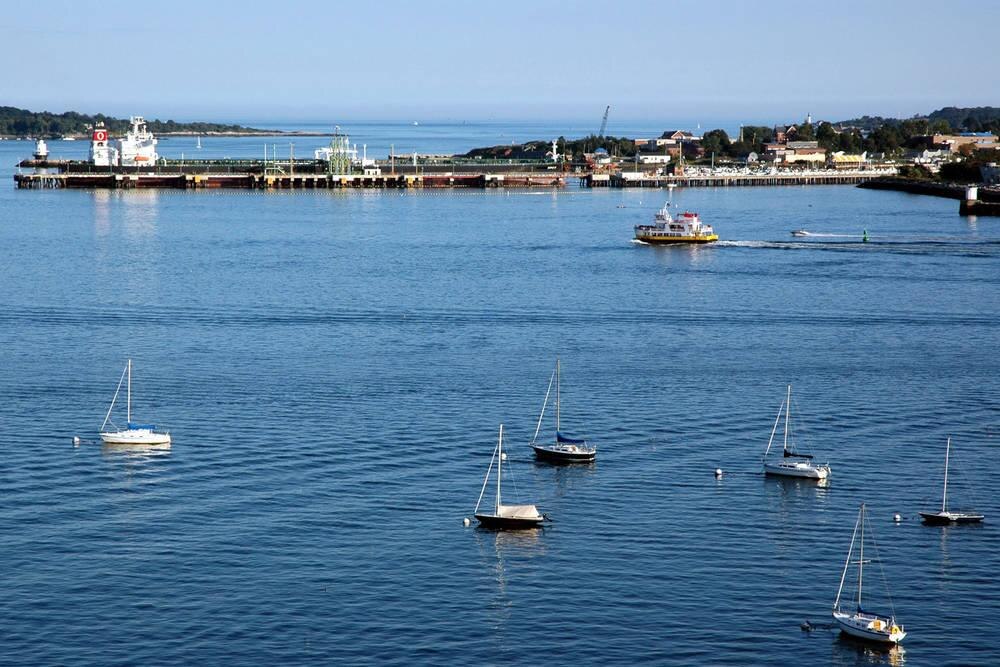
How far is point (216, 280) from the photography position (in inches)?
2058

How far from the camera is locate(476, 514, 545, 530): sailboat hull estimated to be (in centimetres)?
2366

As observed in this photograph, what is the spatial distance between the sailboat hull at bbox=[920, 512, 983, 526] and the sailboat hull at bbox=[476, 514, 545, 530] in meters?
6.56

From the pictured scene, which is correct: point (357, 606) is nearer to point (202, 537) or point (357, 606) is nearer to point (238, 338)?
point (202, 537)

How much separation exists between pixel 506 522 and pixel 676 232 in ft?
153

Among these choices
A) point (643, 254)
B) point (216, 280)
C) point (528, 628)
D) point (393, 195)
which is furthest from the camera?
point (393, 195)

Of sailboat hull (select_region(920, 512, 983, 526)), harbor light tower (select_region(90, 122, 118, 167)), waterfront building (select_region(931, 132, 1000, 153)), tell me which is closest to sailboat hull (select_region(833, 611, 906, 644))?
sailboat hull (select_region(920, 512, 983, 526))

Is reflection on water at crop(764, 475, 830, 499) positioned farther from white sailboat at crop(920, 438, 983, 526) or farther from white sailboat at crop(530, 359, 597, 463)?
white sailboat at crop(530, 359, 597, 463)

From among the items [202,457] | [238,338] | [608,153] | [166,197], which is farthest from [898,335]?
[608,153]

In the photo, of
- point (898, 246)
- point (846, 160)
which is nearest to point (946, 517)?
point (898, 246)

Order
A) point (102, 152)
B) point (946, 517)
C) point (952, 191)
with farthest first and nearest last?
1. point (102, 152)
2. point (952, 191)
3. point (946, 517)

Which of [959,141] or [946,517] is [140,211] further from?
[959,141]

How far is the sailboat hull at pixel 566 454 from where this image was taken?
27156 mm

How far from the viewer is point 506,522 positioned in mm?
23672

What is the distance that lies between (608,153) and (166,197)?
5696cm
